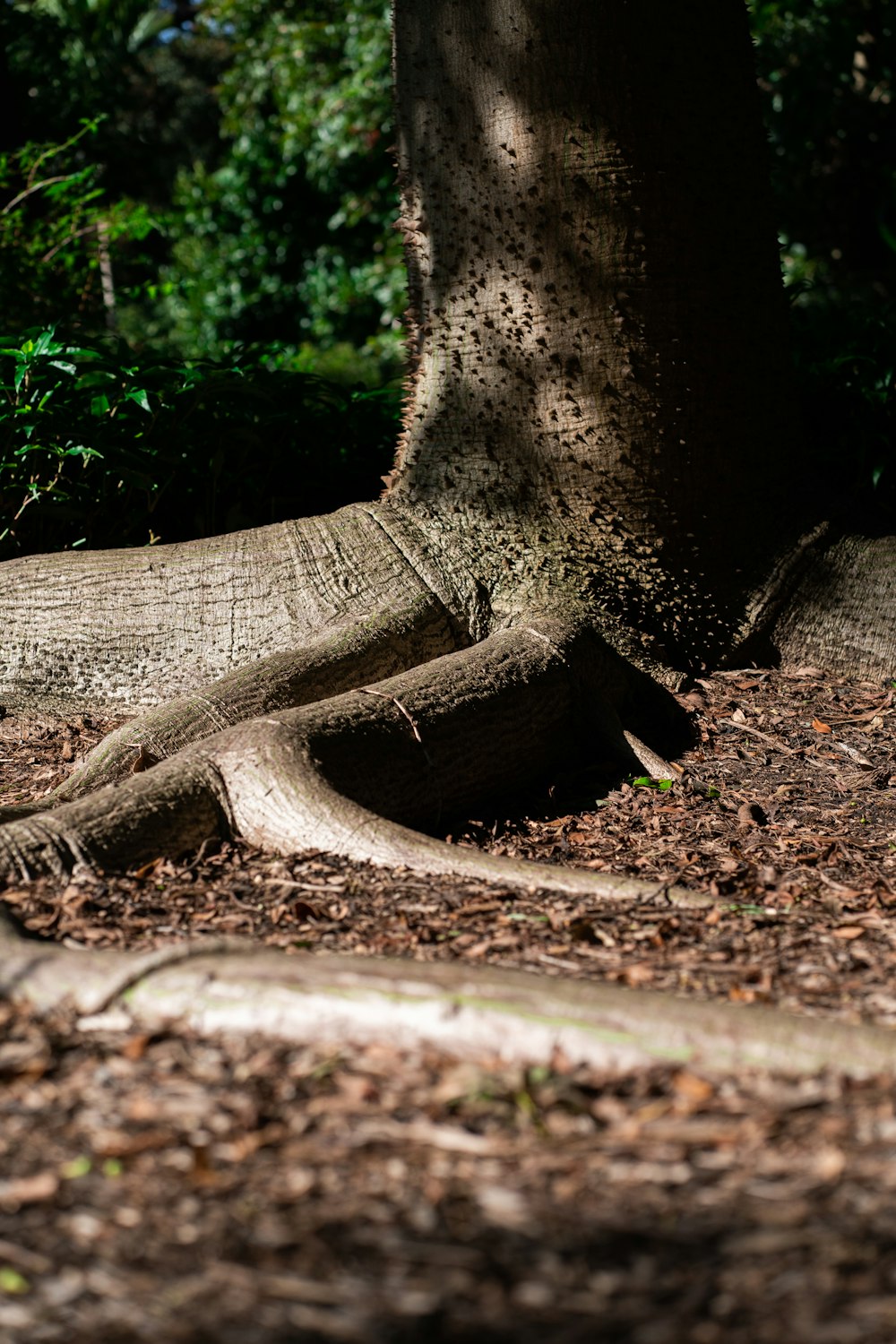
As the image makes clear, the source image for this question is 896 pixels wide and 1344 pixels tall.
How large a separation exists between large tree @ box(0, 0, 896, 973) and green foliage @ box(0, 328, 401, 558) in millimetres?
548

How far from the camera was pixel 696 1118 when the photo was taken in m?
2.11

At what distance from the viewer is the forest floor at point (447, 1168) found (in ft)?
5.50

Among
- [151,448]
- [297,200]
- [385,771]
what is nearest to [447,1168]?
[385,771]

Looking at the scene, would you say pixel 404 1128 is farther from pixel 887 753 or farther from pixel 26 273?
Answer: pixel 26 273

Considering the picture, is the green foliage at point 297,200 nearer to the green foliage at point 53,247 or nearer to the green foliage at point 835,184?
the green foliage at point 835,184

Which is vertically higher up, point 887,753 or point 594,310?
point 594,310

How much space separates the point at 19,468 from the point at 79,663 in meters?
1.06

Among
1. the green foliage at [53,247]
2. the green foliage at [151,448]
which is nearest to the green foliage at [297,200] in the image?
the green foliage at [53,247]

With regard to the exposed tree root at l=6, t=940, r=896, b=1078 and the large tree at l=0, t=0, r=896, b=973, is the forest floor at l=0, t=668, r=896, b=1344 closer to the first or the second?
the exposed tree root at l=6, t=940, r=896, b=1078

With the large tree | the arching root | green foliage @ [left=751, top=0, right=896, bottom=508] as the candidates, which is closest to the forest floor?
the arching root

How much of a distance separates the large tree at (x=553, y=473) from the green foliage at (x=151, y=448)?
548 mm

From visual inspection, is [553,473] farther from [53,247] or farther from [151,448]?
[53,247]

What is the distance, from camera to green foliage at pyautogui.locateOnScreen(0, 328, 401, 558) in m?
5.54

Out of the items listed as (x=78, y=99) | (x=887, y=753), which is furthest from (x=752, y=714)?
(x=78, y=99)
